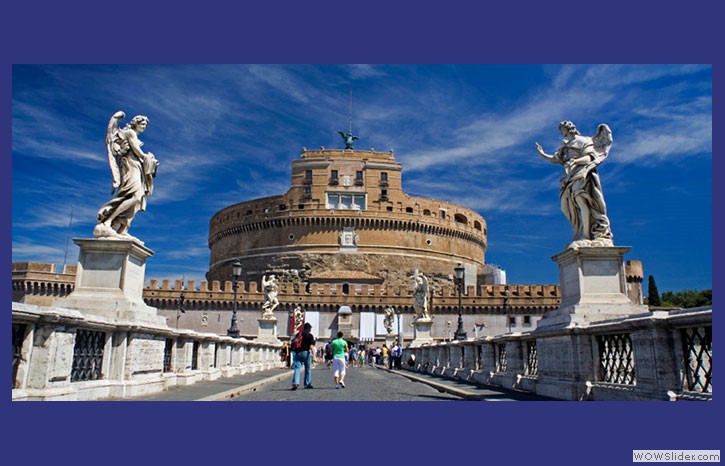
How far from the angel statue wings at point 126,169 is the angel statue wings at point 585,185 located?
5403mm

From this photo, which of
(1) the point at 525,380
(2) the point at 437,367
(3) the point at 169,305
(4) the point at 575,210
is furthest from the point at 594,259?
(3) the point at 169,305

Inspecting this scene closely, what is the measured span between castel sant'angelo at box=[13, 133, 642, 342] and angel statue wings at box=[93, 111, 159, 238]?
139 feet

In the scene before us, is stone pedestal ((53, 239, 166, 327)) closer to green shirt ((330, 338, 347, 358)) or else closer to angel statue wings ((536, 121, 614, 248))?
green shirt ((330, 338, 347, 358))

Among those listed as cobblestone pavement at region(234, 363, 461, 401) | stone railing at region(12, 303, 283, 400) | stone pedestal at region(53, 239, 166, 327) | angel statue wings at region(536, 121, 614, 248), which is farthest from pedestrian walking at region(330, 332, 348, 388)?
angel statue wings at region(536, 121, 614, 248)

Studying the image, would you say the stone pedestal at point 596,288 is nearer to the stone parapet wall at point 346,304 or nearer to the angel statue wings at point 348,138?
the stone parapet wall at point 346,304

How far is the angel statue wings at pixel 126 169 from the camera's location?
716 centimetres

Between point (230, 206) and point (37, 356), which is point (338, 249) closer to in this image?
point (230, 206)

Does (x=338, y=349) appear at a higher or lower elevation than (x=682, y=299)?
lower

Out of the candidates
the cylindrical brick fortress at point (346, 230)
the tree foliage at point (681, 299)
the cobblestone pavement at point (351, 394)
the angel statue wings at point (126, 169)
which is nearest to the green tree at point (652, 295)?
the tree foliage at point (681, 299)

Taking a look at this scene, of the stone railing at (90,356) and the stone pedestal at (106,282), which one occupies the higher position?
the stone pedestal at (106,282)

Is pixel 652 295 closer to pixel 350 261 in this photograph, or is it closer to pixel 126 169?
pixel 350 261

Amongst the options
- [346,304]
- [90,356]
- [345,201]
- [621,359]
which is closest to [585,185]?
[621,359]

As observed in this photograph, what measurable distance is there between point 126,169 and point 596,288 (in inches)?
234

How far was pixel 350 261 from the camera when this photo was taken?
60719mm
